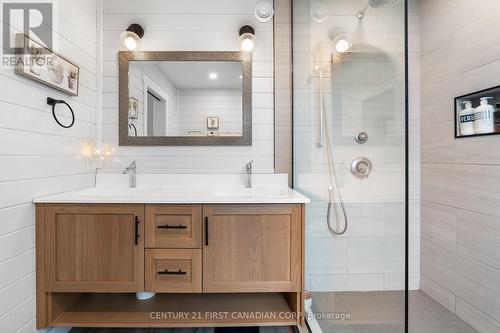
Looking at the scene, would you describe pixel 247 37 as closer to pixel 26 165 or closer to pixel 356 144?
pixel 356 144

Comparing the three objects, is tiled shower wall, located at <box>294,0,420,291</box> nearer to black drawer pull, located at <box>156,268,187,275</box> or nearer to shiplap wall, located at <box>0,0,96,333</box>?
black drawer pull, located at <box>156,268,187,275</box>

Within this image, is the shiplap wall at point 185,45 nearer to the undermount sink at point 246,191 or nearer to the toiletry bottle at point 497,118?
the undermount sink at point 246,191

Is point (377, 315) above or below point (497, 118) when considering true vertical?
below

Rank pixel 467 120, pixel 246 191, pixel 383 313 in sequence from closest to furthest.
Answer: pixel 383 313, pixel 467 120, pixel 246 191

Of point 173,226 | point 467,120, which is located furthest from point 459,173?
point 173,226

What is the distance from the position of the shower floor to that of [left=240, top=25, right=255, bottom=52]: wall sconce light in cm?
174

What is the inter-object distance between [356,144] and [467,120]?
3.23 ft

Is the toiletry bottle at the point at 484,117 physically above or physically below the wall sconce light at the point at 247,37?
below

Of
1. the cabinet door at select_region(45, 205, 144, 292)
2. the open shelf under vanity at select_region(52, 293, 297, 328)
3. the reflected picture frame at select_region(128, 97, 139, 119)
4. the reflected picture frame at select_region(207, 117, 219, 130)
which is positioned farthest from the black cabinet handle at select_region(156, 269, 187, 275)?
the reflected picture frame at select_region(128, 97, 139, 119)

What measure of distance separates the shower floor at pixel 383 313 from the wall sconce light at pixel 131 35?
216 cm

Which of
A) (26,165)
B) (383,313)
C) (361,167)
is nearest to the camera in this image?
(383,313)

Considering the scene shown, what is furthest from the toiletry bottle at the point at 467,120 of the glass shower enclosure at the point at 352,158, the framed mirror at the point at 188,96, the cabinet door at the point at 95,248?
the cabinet door at the point at 95,248

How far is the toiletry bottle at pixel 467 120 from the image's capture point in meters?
1.52

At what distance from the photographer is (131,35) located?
186 cm
